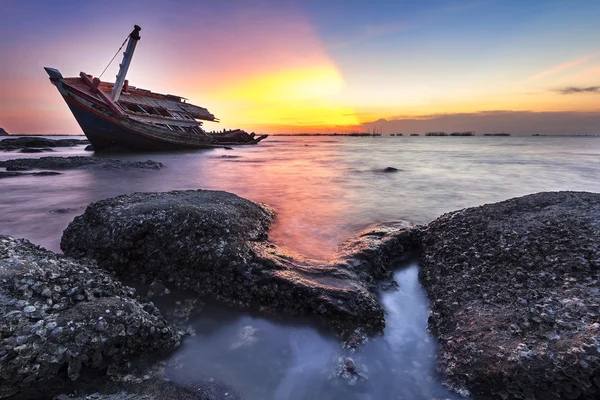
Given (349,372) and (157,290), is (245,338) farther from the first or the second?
(157,290)

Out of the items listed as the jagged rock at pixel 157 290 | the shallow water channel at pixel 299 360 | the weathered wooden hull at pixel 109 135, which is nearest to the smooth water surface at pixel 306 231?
the shallow water channel at pixel 299 360

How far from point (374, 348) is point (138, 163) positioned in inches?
670

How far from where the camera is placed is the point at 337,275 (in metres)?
4.23

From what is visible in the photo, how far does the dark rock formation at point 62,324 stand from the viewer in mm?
2219

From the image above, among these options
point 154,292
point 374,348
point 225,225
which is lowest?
point 374,348

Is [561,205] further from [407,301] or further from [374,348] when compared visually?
[374,348]

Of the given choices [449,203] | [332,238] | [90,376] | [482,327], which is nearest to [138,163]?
[332,238]

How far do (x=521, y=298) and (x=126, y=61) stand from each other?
28.7 metres

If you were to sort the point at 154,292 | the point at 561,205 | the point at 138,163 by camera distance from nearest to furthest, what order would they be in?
the point at 154,292 → the point at 561,205 → the point at 138,163

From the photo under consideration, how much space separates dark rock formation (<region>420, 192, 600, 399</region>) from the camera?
2.43 metres

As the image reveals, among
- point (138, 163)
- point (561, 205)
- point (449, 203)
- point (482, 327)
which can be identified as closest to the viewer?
point (482, 327)

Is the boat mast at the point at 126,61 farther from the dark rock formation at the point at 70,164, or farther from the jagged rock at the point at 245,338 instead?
the jagged rock at the point at 245,338

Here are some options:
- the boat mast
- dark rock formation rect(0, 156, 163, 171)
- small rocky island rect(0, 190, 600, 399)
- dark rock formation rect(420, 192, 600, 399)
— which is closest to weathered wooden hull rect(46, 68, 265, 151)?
the boat mast

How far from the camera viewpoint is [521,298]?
3201mm
